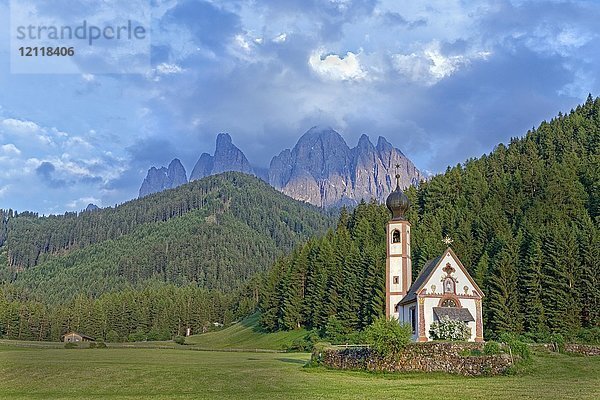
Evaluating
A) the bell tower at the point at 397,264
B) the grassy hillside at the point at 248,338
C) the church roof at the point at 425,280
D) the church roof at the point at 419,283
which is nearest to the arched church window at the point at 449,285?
the church roof at the point at 425,280

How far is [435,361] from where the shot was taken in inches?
1661

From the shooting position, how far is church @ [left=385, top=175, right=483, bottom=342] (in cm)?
5906

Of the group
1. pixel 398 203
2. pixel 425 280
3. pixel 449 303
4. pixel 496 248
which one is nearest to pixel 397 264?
pixel 425 280

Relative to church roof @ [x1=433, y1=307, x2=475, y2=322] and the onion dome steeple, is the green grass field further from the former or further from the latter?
the onion dome steeple

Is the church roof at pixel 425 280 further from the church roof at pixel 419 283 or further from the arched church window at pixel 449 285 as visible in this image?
the arched church window at pixel 449 285

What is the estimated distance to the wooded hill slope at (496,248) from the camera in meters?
68.3

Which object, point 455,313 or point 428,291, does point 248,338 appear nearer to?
point 428,291

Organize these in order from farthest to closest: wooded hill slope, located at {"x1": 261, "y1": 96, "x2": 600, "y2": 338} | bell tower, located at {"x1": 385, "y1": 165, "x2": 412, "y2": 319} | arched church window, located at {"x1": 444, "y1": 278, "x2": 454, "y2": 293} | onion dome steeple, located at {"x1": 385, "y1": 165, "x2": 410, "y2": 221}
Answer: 1. wooded hill slope, located at {"x1": 261, "y1": 96, "x2": 600, "y2": 338}
2. onion dome steeple, located at {"x1": 385, "y1": 165, "x2": 410, "y2": 221}
3. bell tower, located at {"x1": 385, "y1": 165, "x2": 412, "y2": 319}
4. arched church window, located at {"x1": 444, "y1": 278, "x2": 454, "y2": 293}

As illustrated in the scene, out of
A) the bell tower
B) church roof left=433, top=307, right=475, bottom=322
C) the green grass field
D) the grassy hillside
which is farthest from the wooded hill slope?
the green grass field

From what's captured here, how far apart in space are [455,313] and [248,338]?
52.5 m

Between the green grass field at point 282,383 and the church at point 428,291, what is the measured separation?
13.4m

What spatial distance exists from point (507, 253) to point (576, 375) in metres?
35.9

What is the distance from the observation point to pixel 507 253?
73000 millimetres

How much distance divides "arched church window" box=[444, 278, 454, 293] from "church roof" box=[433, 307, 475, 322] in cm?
173
